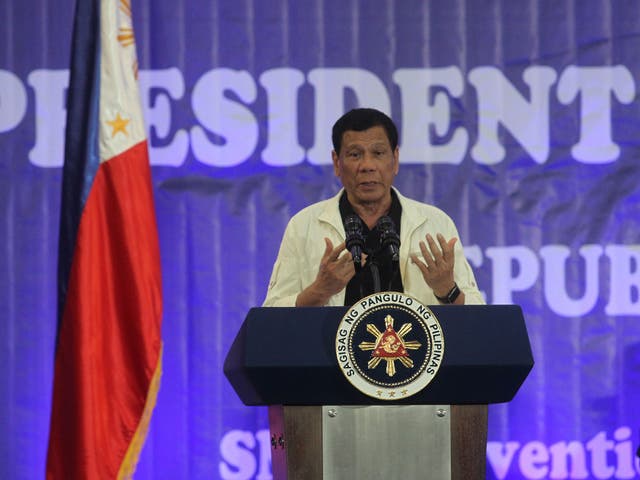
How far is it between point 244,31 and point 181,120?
1.55 feet

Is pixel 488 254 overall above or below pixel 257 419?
above

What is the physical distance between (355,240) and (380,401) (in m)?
0.41

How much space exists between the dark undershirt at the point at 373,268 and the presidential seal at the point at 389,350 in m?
0.18

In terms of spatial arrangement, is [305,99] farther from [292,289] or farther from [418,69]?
[292,289]

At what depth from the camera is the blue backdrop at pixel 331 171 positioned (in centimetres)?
404

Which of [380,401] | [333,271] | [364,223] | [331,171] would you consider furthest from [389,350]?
[331,171]

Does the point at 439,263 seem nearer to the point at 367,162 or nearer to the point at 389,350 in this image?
the point at 389,350

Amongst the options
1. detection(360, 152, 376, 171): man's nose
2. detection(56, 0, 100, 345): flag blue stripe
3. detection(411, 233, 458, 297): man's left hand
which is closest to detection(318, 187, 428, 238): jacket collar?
detection(360, 152, 376, 171): man's nose

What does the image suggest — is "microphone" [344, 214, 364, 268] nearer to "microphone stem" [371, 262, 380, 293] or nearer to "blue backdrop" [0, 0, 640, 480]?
"microphone stem" [371, 262, 380, 293]

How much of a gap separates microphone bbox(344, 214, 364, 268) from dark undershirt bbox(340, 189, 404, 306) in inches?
1.1

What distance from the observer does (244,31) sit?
4141 millimetres

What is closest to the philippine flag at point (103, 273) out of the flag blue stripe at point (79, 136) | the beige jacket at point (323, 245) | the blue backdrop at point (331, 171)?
the flag blue stripe at point (79, 136)

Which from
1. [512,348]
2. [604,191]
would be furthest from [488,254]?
[512,348]

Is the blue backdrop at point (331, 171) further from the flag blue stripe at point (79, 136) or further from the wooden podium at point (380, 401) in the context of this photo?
the wooden podium at point (380, 401)
